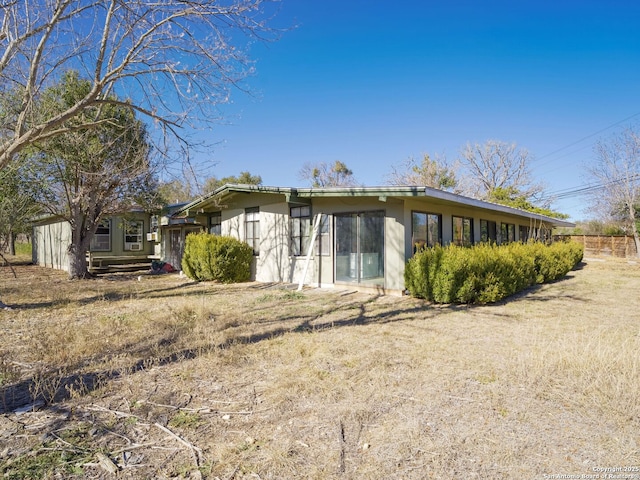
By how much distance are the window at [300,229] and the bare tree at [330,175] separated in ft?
76.2

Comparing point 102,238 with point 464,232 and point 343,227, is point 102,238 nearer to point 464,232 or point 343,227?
point 343,227

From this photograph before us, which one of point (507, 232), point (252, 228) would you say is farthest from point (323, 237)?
point (507, 232)

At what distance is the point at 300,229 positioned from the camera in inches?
442

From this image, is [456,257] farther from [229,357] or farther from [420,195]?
[229,357]

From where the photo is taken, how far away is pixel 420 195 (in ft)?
26.7

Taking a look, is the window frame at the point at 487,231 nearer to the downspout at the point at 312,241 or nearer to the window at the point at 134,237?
the downspout at the point at 312,241

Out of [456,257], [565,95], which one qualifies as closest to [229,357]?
[456,257]

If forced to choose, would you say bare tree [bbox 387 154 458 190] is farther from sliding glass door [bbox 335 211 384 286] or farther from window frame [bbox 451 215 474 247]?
sliding glass door [bbox 335 211 384 286]

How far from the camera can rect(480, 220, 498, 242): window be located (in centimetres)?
1370

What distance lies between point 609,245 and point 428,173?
1312cm

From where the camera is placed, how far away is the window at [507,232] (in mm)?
15819

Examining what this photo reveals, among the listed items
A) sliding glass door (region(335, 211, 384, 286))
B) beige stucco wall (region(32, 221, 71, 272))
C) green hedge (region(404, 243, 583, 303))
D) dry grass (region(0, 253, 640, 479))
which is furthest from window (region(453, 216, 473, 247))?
beige stucco wall (region(32, 221, 71, 272))

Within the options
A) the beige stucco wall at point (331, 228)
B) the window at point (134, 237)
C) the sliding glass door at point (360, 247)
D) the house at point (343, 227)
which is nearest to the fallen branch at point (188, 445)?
the house at point (343, 227)

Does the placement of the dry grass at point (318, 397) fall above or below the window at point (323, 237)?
below
